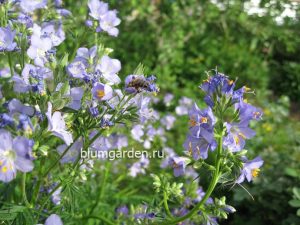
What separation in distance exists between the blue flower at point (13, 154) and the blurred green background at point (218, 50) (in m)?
2.60

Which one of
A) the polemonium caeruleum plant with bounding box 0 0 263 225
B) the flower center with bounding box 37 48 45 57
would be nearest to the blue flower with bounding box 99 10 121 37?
the polemonium caeruleum plant with bounding box 0 0 263 225

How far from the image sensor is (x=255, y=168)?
1435 millimetres

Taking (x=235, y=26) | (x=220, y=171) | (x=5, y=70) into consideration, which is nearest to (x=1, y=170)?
(x=220, y=171)

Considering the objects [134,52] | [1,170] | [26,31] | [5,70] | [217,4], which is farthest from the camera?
[217,4]

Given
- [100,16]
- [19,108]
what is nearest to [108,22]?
[100,16]

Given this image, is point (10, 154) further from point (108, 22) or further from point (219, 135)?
point (108, 22)

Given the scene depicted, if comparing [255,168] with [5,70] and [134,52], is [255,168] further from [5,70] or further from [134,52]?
[134,52]

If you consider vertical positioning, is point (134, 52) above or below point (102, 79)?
below

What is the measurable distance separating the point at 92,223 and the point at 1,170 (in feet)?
2.98

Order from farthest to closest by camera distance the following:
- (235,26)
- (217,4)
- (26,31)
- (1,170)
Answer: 1. (235,26)
2. (217,4)
3. (26,31)
4. (1,170)

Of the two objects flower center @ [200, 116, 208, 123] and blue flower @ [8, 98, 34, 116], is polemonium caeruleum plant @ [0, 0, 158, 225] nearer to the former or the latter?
blue flower @ [8, 98, 34, 116]

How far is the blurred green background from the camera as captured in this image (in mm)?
4664

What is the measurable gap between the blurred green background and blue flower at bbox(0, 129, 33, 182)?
260 centimetres

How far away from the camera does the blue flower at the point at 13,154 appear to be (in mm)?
1165
